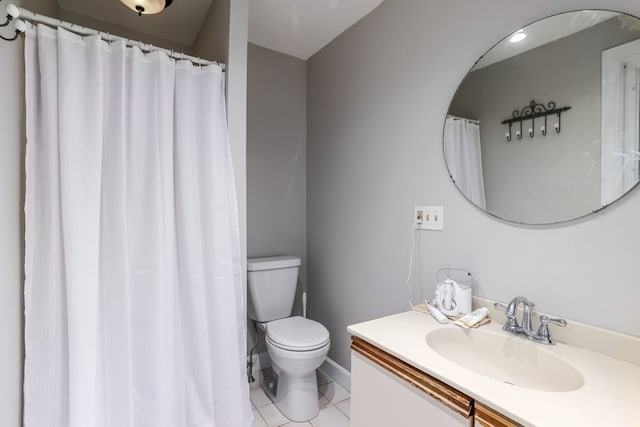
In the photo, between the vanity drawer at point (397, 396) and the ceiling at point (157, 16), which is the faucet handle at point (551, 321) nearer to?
the vanity drawer at point (397, 396)

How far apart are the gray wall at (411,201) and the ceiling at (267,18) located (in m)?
0.12

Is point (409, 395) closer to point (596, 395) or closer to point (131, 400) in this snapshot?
point (596, 395)

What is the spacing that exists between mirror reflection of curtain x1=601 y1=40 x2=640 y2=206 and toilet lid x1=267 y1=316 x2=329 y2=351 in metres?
1.47

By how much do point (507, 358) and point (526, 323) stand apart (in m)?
0.15

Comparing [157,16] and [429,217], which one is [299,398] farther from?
[157,16]

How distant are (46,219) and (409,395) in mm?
1543

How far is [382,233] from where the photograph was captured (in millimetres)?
1837

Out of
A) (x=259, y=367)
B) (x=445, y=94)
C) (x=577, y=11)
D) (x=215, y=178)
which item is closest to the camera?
(x=577, y=11)

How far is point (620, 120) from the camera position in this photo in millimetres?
975

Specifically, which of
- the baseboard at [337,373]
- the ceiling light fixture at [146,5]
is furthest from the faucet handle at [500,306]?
the ceiling light fixture at [146,5]

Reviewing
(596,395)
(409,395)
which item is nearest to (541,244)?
(596,395)

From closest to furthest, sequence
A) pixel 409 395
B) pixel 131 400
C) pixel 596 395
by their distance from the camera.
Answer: pixel 596 395 < pixel 409 395 < pixel 131 400

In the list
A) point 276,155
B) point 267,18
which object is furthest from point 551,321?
point 267,18

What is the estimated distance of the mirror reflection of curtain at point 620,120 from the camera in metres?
0.95
